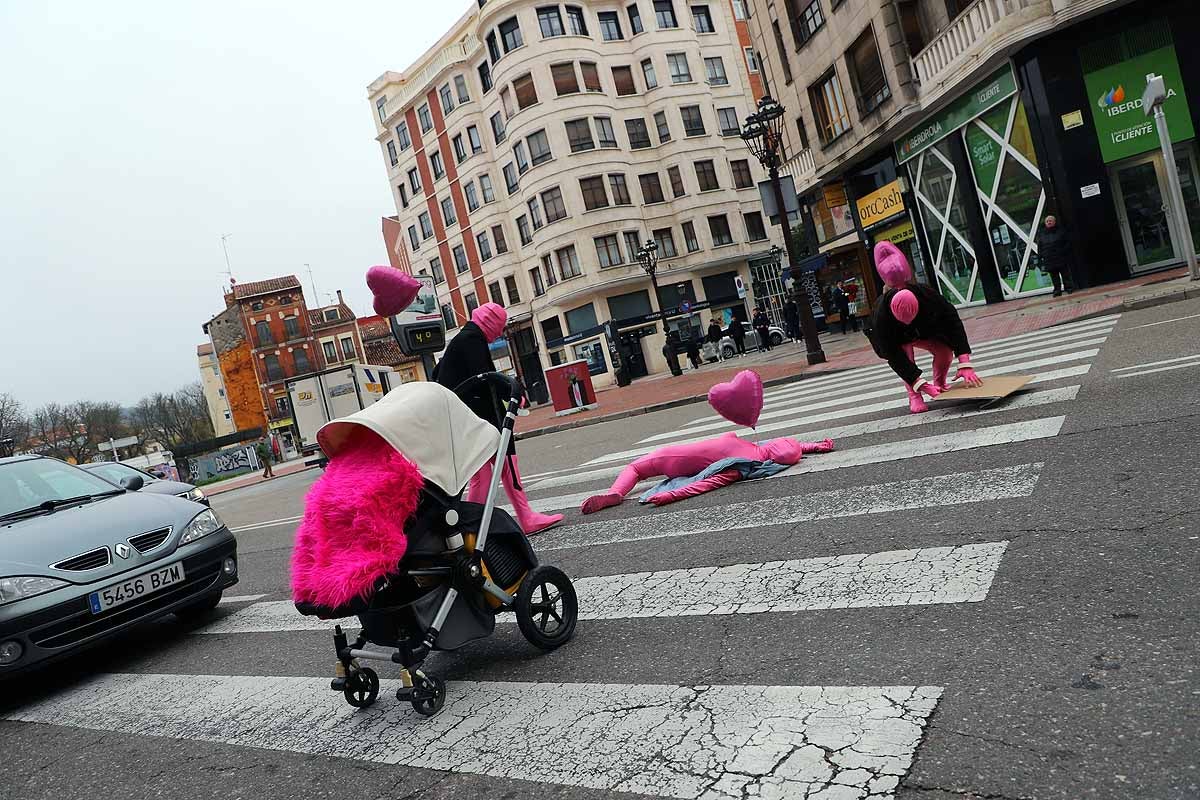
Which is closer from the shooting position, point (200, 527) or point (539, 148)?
point (200, 527)

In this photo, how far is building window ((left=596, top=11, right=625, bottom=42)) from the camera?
44.5 metres

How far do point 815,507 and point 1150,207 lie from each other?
14.7 meters

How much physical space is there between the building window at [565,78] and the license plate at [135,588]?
4090cm

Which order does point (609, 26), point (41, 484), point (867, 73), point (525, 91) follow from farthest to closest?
point (609, 26), point (525, 91), point (867, 73), point (41, 484)

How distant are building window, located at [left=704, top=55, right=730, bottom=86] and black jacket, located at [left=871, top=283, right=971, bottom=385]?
4282 centimetres

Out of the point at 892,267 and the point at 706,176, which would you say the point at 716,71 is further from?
the point at 892,267

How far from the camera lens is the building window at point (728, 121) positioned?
1821 inches

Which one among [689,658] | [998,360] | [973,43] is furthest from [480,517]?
[973,43]

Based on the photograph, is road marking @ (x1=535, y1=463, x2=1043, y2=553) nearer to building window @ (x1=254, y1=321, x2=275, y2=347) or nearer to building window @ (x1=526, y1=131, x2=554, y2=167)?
building window @ (x1=526, y1=131, x2=554, y2=167)

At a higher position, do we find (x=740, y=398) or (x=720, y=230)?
(x=720, y=230)

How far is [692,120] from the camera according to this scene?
4541cm

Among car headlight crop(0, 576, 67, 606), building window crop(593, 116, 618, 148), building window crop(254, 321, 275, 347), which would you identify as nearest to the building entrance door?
car headlight crop(0, 576, 67, 606)

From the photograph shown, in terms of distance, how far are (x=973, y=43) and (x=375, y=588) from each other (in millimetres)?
18068

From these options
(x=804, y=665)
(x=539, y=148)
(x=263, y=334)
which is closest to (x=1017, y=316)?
(x=804, y=665)
